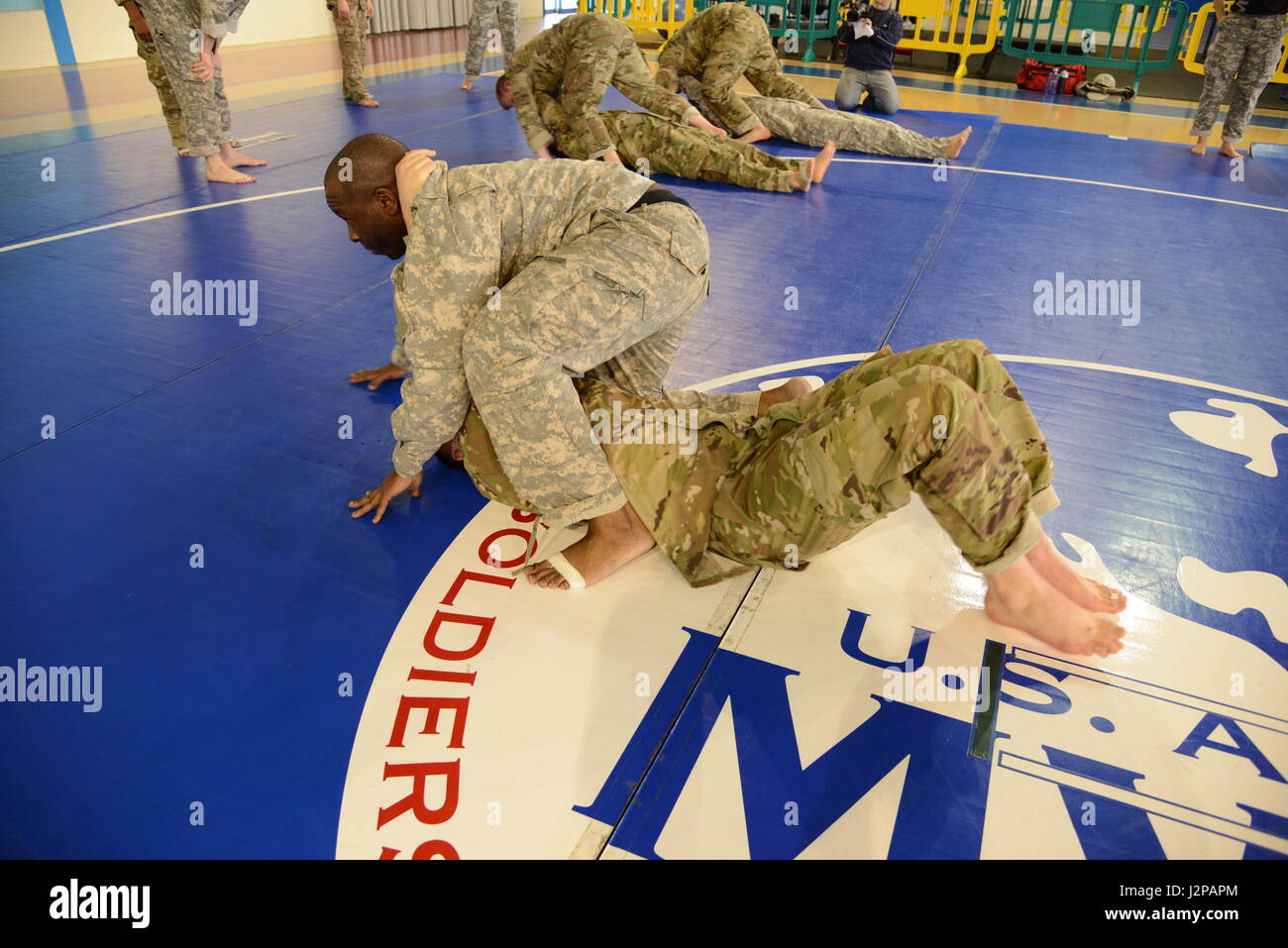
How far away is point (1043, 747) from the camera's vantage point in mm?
1816

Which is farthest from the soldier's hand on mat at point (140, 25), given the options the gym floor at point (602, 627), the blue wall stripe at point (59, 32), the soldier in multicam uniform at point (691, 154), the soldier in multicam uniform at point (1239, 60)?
the soldier in multicam uniform at point (1239, 60)

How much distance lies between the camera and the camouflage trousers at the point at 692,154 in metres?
5.52

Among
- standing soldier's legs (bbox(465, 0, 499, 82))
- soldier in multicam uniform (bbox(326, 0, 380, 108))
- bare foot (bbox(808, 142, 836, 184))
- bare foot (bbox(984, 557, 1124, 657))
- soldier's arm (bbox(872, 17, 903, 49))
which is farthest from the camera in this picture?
standing soldier's legs (bbox(465, 0, 499, 82))

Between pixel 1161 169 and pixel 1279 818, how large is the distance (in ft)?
19.9

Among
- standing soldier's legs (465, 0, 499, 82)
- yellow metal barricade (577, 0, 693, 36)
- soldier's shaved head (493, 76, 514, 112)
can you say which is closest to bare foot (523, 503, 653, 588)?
soldier's shaved head (493, 76, 514, 112)

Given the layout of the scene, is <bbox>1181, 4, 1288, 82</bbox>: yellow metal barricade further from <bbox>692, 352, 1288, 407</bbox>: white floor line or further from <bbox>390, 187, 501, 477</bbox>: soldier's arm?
<bbox>390, 187, 501, 477</bbox>: soldier's arm

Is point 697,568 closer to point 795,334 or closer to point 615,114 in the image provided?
point 795,334

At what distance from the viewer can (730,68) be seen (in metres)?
6.21

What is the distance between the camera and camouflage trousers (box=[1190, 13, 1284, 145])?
607cm

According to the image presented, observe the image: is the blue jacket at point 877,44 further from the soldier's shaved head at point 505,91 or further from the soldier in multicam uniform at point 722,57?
the soldier's shaved head at point 505,91

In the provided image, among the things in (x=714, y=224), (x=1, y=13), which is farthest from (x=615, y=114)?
(x=1, y=13)

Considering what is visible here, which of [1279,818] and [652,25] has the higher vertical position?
[652,25]

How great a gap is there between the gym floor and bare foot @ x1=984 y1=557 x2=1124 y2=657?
0.04 m

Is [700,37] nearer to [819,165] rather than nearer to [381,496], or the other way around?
[819,165]
